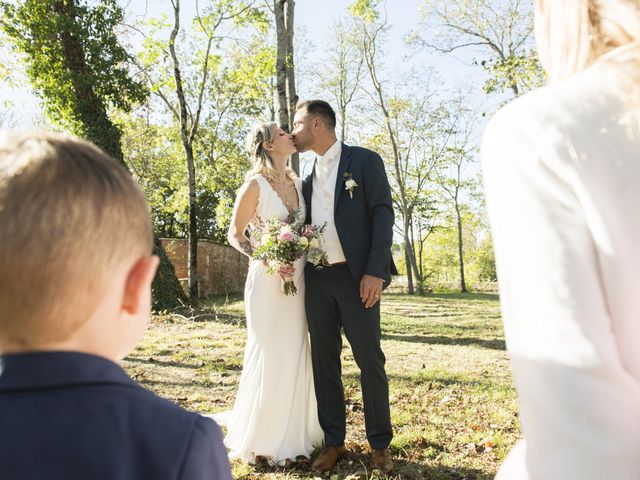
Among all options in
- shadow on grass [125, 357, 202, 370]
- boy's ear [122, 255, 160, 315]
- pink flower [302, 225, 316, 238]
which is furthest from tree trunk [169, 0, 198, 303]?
boy's ear [122, 255, 160, 315]

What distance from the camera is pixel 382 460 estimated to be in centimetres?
400

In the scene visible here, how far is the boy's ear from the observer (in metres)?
1.06

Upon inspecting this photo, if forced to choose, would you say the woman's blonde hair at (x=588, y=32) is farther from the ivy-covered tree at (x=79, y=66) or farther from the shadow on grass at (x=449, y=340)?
the ivy-covered tree at (x=79, y=66)

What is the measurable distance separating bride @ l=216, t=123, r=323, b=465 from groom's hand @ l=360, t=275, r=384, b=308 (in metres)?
0.65

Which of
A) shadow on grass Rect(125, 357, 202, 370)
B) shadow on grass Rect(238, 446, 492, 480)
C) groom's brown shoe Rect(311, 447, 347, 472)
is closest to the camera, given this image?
shadow on grass Rect(238, 446, 492, 480)

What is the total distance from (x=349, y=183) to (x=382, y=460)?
7.15 ft

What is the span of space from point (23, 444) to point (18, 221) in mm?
386

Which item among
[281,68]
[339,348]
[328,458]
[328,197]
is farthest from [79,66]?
[328,458]

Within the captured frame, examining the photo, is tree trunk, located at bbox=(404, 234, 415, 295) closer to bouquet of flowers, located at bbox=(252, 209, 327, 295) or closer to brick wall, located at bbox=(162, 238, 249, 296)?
brick wall, located at bbox=(162, 238, 249, 296)

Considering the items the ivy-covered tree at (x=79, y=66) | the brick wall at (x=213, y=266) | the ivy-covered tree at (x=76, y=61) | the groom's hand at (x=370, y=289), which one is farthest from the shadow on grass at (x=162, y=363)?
the brick wall at (x=213, y=266)

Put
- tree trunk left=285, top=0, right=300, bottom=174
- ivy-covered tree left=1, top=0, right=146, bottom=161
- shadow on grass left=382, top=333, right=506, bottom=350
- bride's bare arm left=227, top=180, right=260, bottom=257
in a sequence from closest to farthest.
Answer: bride's bare arm left=227, top=180, right=260, bottom=257, tree trunk left=285, top=0, right=300, bottom=174, shadow on grass left=382, top=333, right=506, bottom=350, ivy-covered tree left=1, top=0, right=146, bottom=161

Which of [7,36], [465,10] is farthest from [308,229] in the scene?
[465,10]

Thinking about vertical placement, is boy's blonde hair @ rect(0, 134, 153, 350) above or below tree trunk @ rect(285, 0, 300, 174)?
below

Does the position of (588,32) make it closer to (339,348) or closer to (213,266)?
(339,348)
